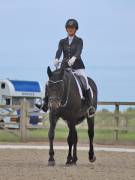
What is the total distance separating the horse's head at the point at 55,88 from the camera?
1313 centimetres

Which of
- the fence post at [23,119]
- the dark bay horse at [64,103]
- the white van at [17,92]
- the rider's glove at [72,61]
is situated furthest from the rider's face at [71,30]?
the white van at [17,92]

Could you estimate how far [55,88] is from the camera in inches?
521

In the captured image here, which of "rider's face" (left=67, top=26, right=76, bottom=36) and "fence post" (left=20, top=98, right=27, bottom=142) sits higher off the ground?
"rider's face" (left=67, top=26, right=76, bottom=36)

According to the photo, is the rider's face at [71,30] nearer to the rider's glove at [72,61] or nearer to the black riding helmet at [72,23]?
the black riding helmet at [72,23]

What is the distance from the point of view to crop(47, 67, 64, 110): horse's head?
13.1 meters

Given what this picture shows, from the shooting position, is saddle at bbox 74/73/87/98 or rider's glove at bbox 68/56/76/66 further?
saddle at bbox 74/73/87/98

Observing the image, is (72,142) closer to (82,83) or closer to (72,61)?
(82,83)

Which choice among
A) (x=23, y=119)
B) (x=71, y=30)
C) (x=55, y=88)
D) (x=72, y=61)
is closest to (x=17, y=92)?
(x=23, y=119)

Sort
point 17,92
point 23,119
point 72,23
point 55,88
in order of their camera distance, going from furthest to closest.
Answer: point 17,92, point 23,119, point 72,23, point 55,88

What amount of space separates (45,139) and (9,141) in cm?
134

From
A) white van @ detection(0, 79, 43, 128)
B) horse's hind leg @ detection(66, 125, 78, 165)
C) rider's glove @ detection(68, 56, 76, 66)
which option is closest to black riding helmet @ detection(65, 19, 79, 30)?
rider's glove @ detection(68, 56, 76, 66)

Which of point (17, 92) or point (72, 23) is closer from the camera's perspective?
point (72, 23)

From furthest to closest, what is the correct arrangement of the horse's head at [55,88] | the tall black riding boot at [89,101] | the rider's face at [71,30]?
the tall black riding boot at [89,101] < the rider's face at [71,30] < the horse's head at [55,88]

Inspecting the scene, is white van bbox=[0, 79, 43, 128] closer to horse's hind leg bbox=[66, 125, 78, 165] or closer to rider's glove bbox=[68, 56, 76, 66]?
horse's hind leg bbox=[66, 125, 78, 165]
